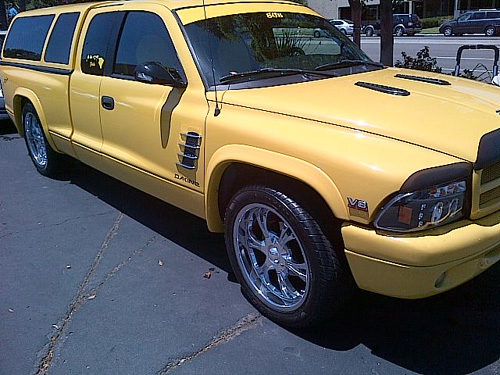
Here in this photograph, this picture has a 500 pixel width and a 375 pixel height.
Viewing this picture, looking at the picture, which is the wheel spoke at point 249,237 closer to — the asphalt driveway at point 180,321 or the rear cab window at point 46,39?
the asphalt driveway at point 180,321

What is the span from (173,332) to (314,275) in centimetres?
94

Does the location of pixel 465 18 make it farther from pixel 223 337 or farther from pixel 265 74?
pixel 223 337

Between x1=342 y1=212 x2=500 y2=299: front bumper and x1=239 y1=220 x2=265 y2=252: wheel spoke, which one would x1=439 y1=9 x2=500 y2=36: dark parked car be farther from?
x1=342 y1=212 x2=500 y2=299: front bumper

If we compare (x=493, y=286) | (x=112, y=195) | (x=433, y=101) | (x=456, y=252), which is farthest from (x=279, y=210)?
(x=112, y=195)

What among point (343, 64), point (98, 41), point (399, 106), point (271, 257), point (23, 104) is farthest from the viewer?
point (23, 104)

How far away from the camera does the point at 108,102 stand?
4297 mm

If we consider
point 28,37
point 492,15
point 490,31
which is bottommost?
point 490,31

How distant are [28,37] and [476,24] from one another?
1277 inches

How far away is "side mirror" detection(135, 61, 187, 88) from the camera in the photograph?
3506 mm

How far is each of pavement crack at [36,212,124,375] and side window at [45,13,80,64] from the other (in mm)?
1713

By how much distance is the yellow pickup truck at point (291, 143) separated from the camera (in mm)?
2543

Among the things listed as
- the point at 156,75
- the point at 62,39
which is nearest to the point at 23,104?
the point at 62,39

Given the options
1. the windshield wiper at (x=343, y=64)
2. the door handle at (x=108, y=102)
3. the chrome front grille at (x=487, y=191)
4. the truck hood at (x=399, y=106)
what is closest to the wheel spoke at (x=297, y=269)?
the truck hood at (x=399, y=106)

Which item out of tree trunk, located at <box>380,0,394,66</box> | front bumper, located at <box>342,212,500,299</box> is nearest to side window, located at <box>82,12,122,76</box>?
front bumper, located at <box>342,212,500,299</box>
